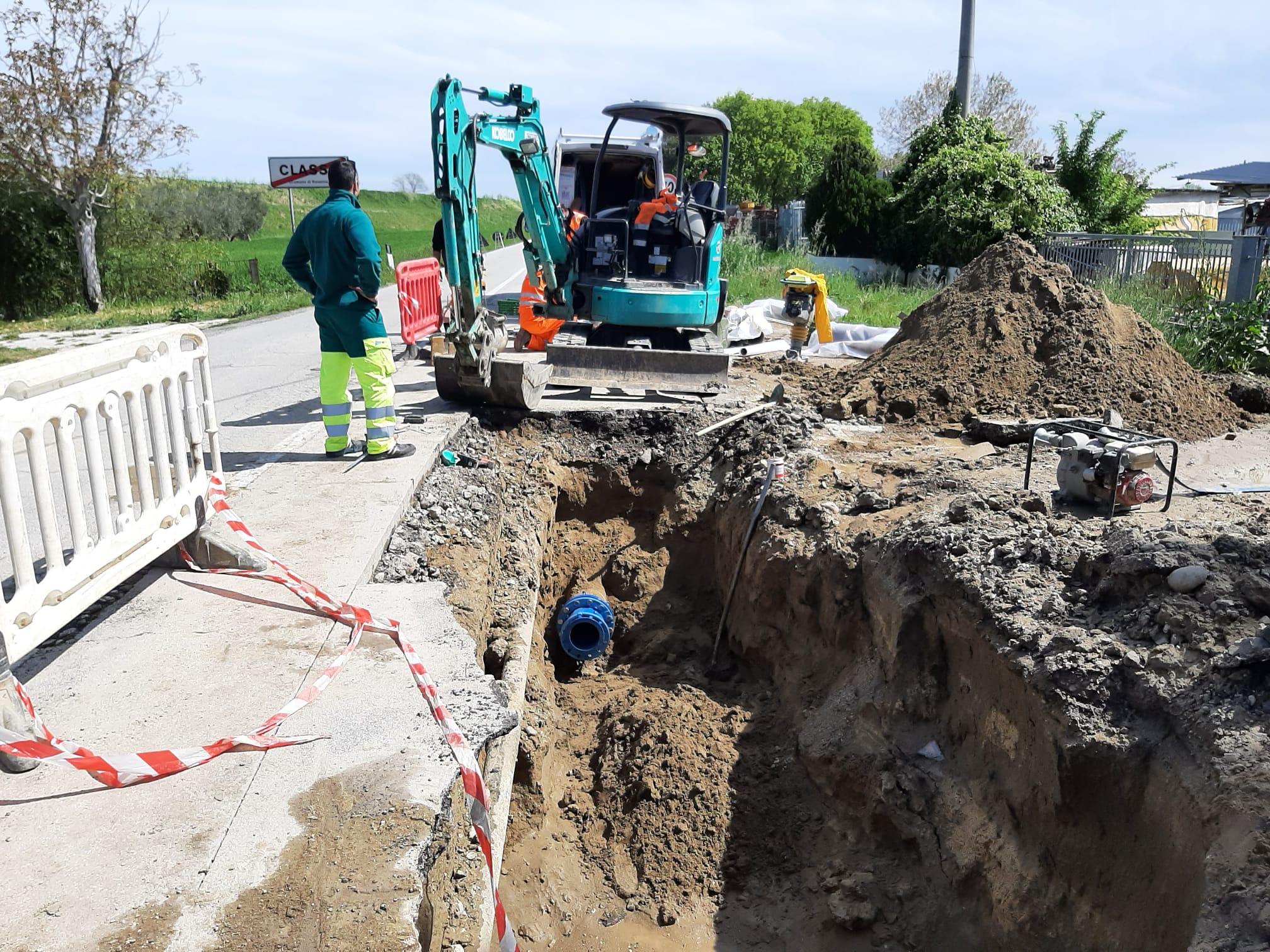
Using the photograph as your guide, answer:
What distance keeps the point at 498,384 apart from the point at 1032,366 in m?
5.48

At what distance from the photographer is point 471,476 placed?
7.10 meters

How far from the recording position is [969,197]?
65.7 feet

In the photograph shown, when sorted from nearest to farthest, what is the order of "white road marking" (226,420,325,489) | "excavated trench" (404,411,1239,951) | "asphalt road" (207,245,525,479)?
"excavated trench" (404,411,1239,951), "white road marking" (226,420,325,489), "asphalt road" (207,245,525,479)

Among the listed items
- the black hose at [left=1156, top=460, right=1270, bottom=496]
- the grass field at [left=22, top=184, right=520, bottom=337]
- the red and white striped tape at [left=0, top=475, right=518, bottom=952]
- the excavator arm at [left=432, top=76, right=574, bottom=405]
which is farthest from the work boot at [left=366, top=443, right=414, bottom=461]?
the grass field at [left=22, top=184, right=520, bottom=337]

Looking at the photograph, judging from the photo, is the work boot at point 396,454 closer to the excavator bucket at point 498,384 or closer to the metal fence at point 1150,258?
the excavator bucket at point 498,384

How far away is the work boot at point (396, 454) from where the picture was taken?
703 centimetres

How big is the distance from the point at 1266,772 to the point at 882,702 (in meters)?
2.08

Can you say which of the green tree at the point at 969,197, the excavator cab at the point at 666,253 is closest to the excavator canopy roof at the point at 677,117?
the excavator cab at the point at 666,253

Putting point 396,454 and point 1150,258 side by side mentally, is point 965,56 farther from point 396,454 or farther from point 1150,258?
point 396,454

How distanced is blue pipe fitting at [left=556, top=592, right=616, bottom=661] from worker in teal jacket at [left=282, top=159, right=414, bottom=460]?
6.02ft

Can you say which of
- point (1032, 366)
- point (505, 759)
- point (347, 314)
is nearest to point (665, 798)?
point (505, 759)

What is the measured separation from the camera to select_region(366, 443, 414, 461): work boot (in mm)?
7031

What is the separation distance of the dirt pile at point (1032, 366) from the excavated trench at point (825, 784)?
11.0 ft

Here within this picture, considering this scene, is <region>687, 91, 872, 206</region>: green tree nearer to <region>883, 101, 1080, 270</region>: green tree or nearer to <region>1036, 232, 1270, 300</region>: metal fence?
<region>883, 101, 1080, 270</region>: green tree
